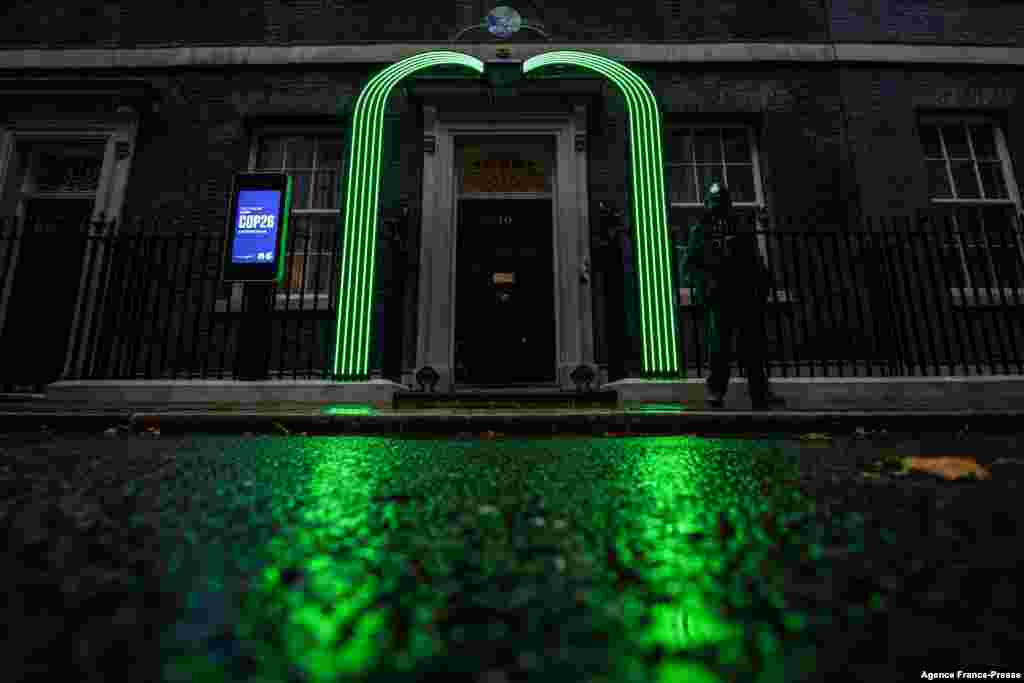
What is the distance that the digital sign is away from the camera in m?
5.41

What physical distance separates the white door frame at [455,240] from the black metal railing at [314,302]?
46 cm

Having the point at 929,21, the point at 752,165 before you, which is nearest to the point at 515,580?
the point at 752,165

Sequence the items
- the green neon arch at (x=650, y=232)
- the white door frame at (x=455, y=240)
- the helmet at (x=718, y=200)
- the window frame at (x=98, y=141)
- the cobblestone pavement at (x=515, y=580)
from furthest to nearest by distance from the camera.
→ the window frame at (x=98, y=141), the white door frame at (x=455, y=240), the green neon arch at (x=650, y=232), the helmet at (x=718, y=200), the cobblestone pavement at (x=515, y=580)

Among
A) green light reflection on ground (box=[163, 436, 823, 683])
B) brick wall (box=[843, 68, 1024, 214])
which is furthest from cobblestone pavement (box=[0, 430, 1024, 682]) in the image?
brick wall (box=[843, 68, 1024, 214])

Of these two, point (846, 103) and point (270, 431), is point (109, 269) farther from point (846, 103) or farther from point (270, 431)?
point (846, 103)

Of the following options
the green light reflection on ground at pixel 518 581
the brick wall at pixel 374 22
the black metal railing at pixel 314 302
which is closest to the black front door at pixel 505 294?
the black metal railing at pixel 314 302

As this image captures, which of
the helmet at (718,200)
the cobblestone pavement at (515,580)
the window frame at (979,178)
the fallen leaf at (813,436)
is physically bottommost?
the fallen leaf at (813,436)

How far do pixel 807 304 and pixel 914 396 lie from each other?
166cm

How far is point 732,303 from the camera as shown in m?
4.35

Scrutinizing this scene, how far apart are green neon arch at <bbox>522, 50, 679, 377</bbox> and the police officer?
0.90 m

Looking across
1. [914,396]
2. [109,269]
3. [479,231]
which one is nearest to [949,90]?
[914,396]

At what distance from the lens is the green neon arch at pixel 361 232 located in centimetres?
541

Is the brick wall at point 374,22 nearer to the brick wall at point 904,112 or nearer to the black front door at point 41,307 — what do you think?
the brick wall at point 904,112

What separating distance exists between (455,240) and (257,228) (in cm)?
258
